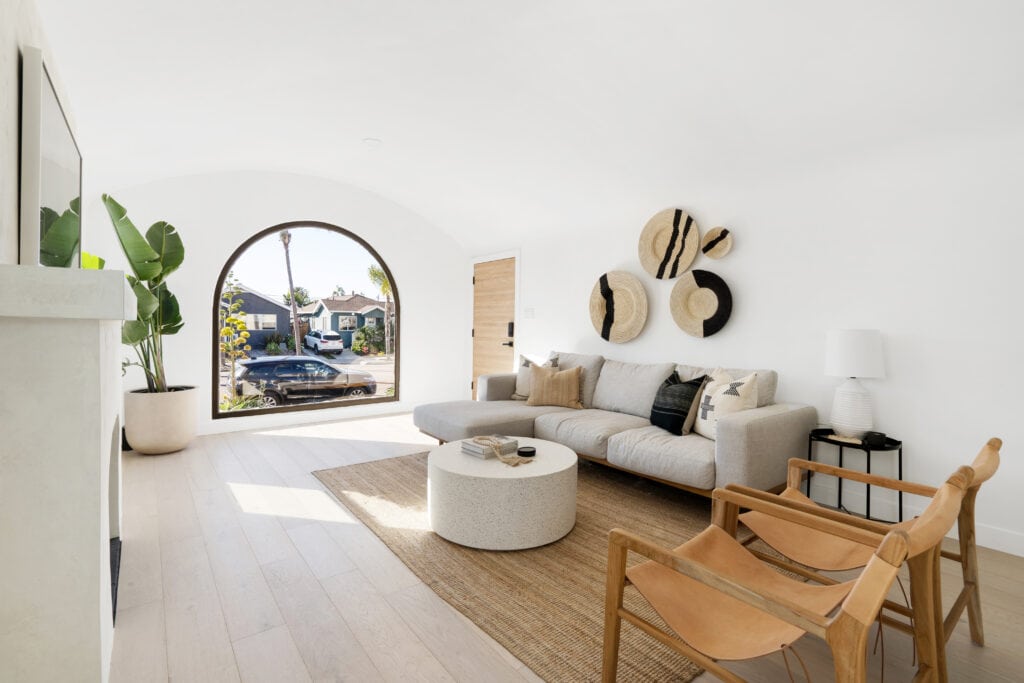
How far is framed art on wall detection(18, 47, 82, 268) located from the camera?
150 cm

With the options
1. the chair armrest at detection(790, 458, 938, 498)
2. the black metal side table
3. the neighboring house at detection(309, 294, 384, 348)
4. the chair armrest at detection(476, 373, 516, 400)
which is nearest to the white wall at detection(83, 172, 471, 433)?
the neighboring house at detection(309, 294, 384, 348)

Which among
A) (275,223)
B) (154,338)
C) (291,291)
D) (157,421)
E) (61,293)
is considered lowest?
(157,421)

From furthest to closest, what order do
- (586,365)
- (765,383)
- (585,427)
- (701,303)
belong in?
1. (586,365)
2. (701,303)
3. (585,427)
4. (765,383)

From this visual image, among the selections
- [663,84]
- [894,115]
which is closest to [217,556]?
[663,84]

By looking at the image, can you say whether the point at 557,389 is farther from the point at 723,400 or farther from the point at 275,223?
the point at 275,223

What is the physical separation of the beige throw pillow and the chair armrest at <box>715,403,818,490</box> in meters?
1.59

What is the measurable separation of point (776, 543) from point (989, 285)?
209 centimetres

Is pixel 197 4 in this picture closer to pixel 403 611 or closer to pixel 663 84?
pixel 663 84

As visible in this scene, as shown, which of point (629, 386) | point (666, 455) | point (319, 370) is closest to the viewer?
point (666, 455)

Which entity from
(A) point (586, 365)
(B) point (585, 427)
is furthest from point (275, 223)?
(B) point (585, 427)

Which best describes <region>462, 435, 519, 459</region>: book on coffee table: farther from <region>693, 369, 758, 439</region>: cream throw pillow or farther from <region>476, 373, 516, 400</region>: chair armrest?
<region>476, 373, 516, 400</region>: chair armrest

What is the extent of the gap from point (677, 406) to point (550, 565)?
1.58 meters

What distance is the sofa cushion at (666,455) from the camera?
283 cm

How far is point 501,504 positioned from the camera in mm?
2457
